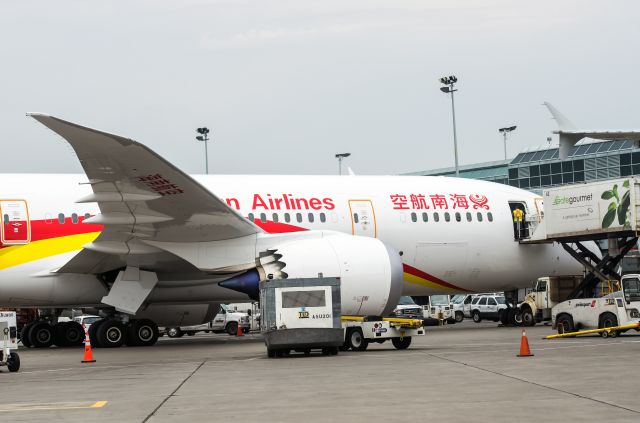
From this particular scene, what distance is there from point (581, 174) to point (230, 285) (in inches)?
2392

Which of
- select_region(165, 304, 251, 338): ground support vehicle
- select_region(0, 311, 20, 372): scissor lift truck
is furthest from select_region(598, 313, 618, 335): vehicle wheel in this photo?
select_region(165, 304, 251, 338): ground support vehicle

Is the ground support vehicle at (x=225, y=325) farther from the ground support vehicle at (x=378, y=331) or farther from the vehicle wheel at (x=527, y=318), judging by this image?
the ground support vehicle at (x=378, y=331)

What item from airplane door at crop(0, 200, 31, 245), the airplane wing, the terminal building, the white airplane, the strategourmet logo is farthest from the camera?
the terminal building

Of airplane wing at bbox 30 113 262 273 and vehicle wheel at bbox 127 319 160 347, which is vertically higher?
airplane wing at bbox 30 113 262 273

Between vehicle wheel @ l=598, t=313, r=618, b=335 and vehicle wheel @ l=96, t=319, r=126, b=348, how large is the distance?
12716mm

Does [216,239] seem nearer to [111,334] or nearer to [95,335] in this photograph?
[111,334]

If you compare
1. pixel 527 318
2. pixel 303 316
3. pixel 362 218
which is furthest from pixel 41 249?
pixel 527 318

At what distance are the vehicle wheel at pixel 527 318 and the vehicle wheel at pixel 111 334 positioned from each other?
1412 cm

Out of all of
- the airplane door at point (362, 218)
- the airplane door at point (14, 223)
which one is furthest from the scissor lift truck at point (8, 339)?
the airplane door at point (362, 218)

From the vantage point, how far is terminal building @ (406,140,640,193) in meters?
77.7

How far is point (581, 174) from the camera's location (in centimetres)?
8125

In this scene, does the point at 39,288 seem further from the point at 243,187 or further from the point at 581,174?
the point at 581,174

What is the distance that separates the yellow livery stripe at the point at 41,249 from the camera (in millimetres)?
26438

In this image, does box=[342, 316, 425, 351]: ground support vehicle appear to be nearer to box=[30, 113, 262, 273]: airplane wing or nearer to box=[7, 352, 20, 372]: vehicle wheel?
box=[30, 113, 262, 273]: airplane wing
